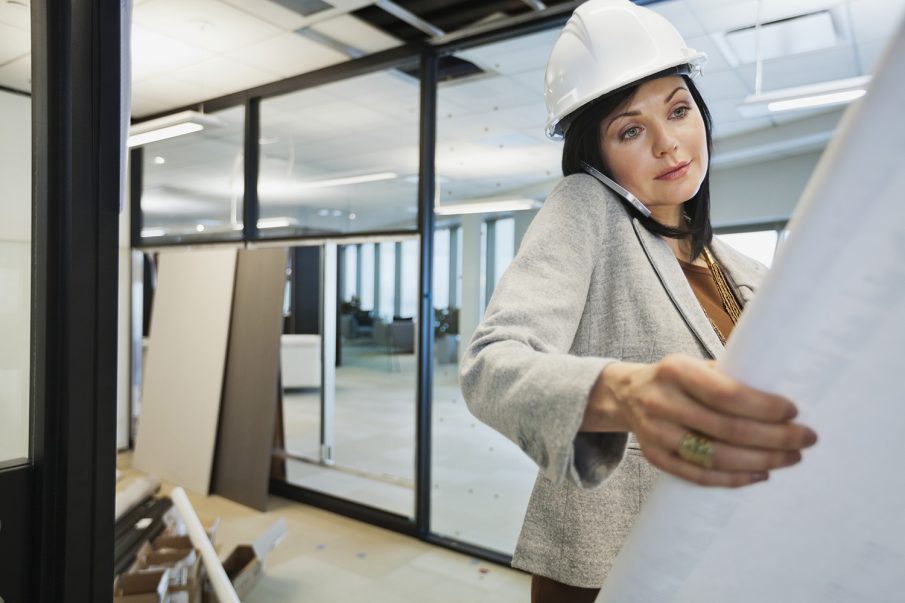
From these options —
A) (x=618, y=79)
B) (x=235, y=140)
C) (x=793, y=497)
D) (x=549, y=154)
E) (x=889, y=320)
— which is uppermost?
(x=235, y=140)

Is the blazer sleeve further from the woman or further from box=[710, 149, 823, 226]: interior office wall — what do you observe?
box=[710, 149, 823, 226]: interior office wall

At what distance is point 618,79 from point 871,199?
2.12 ft

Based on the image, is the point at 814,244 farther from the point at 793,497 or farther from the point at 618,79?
the point at 618,79

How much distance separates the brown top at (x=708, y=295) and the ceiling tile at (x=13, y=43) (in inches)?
45.4

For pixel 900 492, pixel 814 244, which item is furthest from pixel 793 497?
pixel 814 244

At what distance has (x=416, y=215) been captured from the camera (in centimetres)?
378

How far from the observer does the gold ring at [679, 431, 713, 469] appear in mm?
388

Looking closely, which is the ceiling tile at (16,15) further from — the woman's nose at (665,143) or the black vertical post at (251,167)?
the black vertical post at (251,167)

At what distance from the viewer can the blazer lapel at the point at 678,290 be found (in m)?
0.78

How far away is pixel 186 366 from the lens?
485 centimetres

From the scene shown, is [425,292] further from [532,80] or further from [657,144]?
[657,144]

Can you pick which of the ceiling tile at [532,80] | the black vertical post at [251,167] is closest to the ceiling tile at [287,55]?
the black vertical post at [251,167]

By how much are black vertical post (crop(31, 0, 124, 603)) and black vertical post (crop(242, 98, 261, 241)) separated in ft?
11.9

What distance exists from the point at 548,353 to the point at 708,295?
21.4 inches
